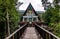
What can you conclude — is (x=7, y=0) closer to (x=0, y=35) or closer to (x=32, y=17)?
(x=0, y=35)

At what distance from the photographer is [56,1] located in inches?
1513

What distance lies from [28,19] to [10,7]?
30444 millimetres

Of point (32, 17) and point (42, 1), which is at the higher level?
point (42, 1)

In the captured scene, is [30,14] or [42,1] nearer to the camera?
[42,1]

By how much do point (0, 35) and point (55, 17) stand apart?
2067 centimetres

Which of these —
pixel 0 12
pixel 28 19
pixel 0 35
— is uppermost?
pixel 0 12

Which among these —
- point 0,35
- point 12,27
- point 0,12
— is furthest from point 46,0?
point 0,35

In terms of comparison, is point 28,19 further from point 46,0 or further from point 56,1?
point 56,1

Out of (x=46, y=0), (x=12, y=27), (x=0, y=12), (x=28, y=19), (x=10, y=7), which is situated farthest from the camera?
(x=28, y=19)

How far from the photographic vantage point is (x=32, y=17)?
191ft

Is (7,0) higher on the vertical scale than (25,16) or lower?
higher

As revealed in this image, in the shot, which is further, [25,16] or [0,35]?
[25,16]

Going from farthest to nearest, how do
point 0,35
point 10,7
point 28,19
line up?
1. point 28,19
2. point 10,7
3. point 0,35

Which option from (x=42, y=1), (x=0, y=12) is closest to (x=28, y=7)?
(x=42, y=1)
